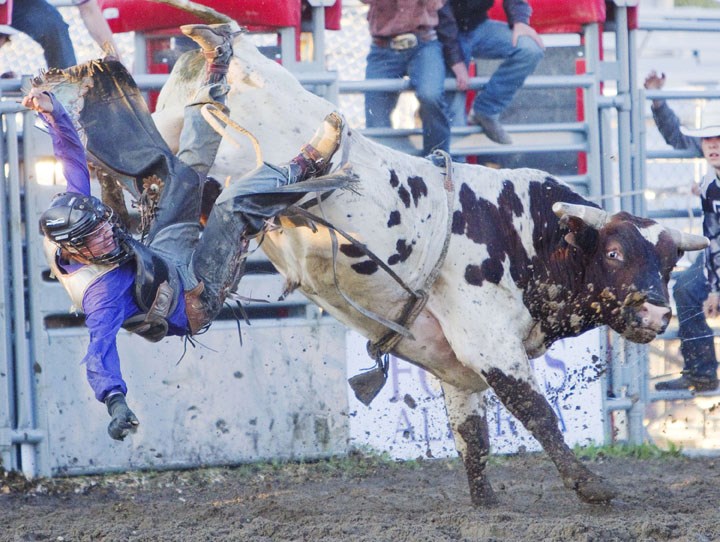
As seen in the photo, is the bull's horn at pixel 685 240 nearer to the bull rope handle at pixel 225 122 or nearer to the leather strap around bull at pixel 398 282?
the leather strap around bull at pixel 398 282

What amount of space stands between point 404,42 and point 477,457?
2412 mm

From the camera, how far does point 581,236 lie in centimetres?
523

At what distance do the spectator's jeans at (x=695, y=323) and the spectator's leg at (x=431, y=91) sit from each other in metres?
1.67

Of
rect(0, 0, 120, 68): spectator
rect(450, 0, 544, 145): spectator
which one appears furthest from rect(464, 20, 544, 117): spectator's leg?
rect(0, 0, 120, 68): spectator

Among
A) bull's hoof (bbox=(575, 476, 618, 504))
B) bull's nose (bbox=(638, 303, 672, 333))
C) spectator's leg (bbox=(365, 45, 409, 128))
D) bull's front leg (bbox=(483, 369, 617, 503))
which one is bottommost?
bull's hoof (bbox=(575, 476, 618, 504))

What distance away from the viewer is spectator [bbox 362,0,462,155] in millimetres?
6520

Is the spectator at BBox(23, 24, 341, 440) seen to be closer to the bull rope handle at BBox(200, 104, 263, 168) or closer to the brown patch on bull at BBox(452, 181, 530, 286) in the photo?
the bull rope handle at BBox(200, 104, 263, 168)

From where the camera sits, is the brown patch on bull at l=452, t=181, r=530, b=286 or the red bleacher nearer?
the brown patch on bull at l=452, t=181, r=530, b=286

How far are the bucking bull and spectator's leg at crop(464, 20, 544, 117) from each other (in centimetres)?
138

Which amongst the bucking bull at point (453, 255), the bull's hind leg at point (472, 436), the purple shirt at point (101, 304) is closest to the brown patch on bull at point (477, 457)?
the bull's hind leg at point (472, 436)

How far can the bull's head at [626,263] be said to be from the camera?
5152 mm

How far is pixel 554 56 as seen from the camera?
290 inches

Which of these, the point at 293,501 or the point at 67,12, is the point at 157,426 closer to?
the point at 293,501

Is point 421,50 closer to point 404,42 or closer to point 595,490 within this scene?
point 404,42
